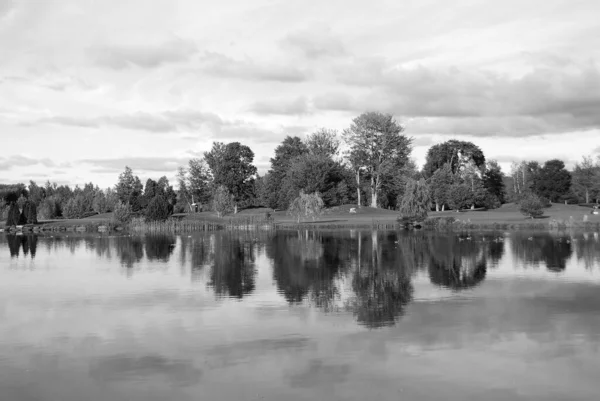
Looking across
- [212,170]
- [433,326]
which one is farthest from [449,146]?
[433,326]

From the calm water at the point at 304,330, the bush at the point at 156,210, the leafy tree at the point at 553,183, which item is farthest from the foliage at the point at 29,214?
the leafy tree at the point at 553,183

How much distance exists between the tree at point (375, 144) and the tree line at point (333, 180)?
191 millimetres

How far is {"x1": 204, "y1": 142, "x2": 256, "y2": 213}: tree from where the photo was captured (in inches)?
4503

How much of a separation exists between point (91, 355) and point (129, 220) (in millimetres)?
70698

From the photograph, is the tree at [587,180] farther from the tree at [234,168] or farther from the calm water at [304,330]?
the calm water at [304,330]

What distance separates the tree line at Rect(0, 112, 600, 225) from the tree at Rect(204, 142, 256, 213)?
202mm

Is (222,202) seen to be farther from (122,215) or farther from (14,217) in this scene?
(14,217)

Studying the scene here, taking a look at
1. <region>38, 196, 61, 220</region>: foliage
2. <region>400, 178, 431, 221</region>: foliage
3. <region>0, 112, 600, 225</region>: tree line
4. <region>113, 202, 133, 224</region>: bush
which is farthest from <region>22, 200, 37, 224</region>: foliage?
<region>400, 178, 431, 221</region>: foliage

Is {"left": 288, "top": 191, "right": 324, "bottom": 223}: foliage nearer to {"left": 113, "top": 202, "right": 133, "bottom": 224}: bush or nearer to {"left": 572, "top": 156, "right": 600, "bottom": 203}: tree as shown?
{"left": 113, "top": 202, "right": 133, "bottom": 224}: bush

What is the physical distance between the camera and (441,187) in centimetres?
10669

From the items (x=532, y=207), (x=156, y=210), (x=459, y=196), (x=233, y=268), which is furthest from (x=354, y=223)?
(x=233, y=268)

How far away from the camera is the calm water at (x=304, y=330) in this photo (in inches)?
530

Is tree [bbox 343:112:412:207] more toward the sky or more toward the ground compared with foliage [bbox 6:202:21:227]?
more toward the sky

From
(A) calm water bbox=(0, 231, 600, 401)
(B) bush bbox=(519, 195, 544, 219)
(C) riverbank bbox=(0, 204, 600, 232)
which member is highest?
(B) bush bbox=(519, 195, 544, 219)
